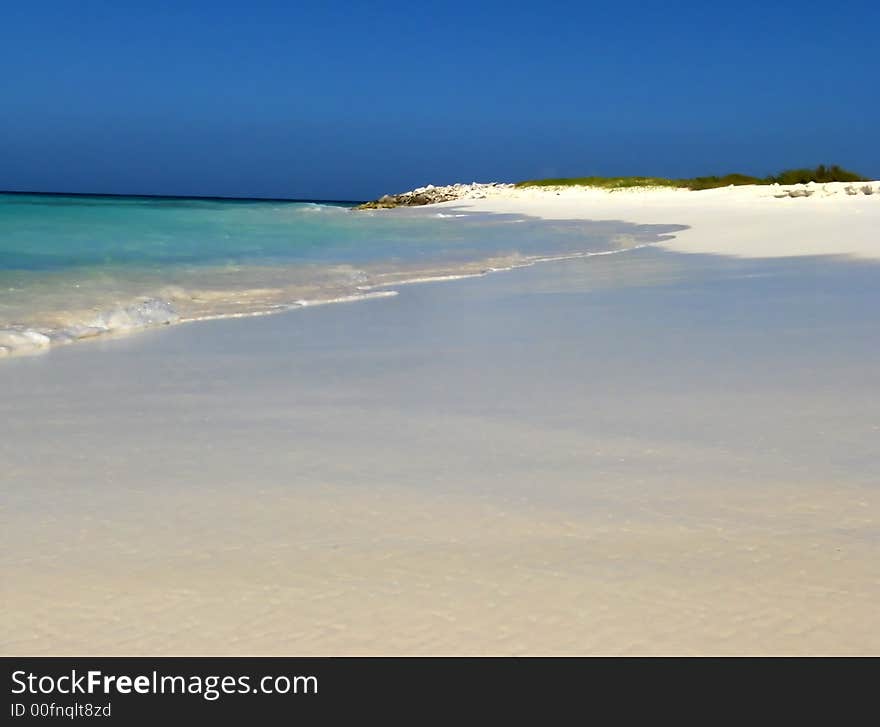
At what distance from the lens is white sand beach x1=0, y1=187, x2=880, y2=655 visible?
1986mm

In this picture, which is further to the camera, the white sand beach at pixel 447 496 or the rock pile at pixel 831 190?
the rock pile at pixel 831 190

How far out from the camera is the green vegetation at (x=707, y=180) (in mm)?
47875

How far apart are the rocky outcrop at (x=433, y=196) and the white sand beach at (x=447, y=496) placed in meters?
60.9

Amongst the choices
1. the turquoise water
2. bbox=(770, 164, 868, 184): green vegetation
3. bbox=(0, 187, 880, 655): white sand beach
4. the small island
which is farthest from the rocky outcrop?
bbox=(0, 187, 880, 655): white sand beach

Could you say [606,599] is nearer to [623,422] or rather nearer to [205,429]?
[623,422]

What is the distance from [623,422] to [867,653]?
1.79 metres

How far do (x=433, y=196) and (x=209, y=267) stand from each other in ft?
192

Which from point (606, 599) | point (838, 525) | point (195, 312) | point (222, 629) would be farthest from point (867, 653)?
point (195, 312)

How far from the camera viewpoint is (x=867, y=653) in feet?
6.06

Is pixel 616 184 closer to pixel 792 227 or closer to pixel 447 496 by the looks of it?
pixel 792 227

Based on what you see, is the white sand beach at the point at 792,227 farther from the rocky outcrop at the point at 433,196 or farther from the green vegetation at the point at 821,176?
the rocky outcrop at the point at 433,196
